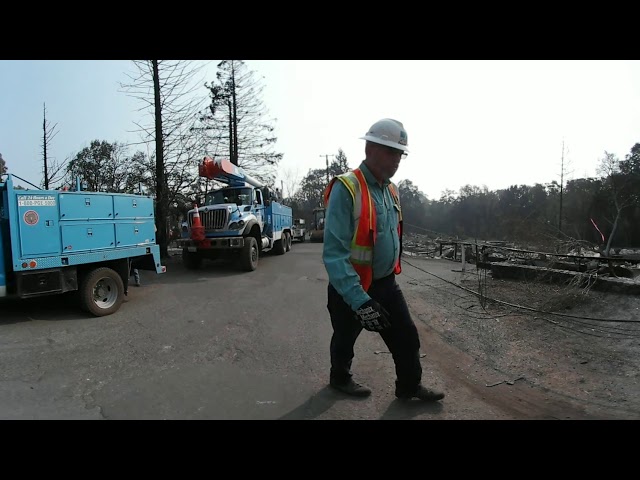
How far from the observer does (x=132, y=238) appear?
7.59 meters

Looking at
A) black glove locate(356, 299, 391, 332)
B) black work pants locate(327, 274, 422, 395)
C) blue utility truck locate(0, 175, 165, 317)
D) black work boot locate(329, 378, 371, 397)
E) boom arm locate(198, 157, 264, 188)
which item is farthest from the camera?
boom arm locate(198, 157, 264, 188)

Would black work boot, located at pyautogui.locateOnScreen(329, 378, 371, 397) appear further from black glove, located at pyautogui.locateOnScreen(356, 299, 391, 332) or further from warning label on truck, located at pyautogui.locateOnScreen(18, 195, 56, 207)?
warning label on truck, located at pyautogui.locateOnScreen(18, 195, 56, 207)

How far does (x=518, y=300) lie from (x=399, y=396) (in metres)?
5.07

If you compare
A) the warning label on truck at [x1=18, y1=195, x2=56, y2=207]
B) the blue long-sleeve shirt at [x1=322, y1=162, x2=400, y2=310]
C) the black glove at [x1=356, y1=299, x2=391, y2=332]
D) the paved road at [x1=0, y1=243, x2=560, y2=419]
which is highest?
the warning label on truck at [x1=18, y1=195, x2=56, y2=207]

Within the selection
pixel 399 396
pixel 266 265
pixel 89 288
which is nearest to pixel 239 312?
pixel 89 288

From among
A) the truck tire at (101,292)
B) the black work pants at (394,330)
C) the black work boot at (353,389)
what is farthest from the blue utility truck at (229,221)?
the black work pants at (394,330)

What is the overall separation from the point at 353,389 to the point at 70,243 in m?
5.48

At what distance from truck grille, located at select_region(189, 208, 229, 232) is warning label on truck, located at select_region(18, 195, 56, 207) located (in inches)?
222

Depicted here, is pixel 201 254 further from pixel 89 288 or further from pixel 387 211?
pixel 387 211

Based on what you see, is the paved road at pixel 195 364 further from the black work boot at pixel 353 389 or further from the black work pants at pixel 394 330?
the black work pants at pixel 394 330

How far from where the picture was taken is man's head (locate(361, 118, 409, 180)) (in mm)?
2930

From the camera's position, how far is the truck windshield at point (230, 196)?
1296 cm

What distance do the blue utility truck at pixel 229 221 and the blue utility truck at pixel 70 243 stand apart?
3541 mm

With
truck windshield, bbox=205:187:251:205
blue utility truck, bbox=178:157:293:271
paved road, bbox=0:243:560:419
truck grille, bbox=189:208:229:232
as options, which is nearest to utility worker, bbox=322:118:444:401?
paved road, bbox=0:243:560:419
